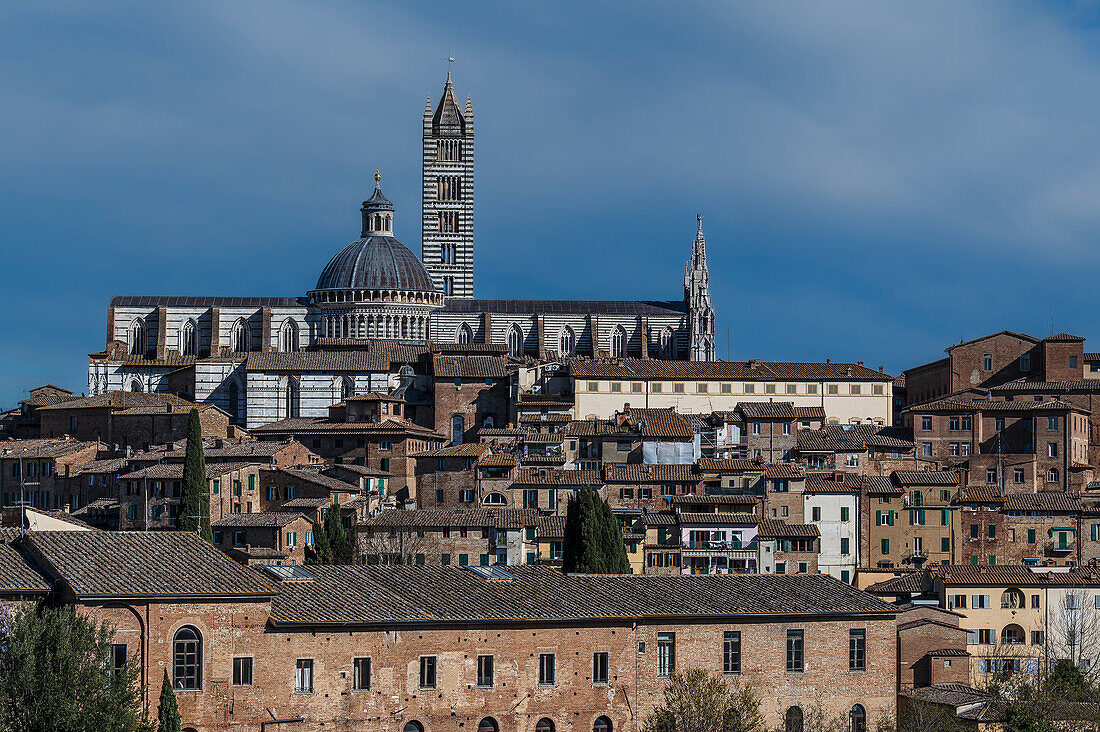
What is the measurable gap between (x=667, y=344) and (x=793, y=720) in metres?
67.6

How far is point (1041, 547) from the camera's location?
68.8m

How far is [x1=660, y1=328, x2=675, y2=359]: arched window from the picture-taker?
106625 millimetres

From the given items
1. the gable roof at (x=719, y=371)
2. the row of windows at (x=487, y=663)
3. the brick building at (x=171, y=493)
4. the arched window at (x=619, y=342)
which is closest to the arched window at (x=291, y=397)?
the gable roof at (x=719, y=371)

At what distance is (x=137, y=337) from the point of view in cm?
10588

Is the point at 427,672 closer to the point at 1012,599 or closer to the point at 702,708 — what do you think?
the point at 702,708

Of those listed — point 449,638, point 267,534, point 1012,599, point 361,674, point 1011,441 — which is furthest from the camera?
point 1011,441

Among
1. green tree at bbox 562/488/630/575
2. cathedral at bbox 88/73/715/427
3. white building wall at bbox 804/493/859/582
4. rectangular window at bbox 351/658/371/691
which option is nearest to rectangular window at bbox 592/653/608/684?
rectangular window at bbox 351/658/371/691

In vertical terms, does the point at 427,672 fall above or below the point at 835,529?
below

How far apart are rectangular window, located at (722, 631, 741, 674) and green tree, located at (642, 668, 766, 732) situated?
724mm

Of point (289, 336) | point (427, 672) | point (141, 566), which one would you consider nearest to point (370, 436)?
point (289, 336)

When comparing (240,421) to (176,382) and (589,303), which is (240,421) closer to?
(176,382)

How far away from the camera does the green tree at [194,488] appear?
2357 inches

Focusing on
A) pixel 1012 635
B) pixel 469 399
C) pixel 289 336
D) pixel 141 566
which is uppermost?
pixel 289 336

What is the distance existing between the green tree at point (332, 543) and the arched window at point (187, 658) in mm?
21724
